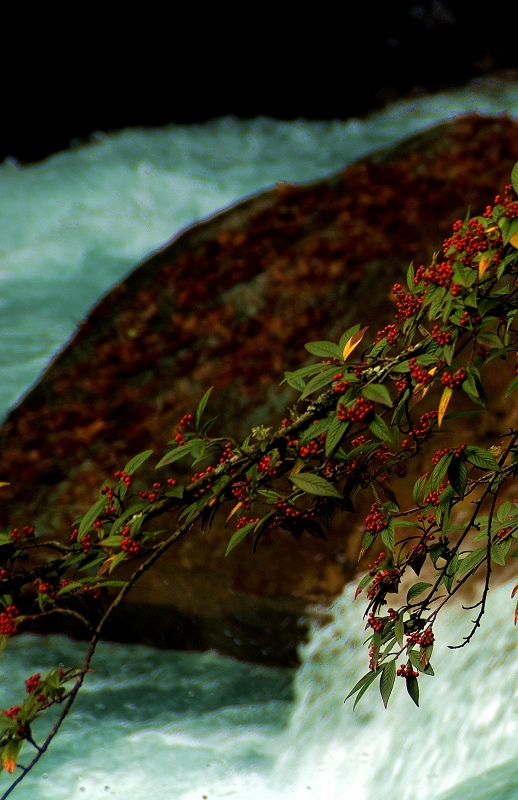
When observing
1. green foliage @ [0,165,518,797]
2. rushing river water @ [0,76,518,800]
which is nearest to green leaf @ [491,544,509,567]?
green foliage @ [0,165,518,797]

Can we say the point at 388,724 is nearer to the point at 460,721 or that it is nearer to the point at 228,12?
the point at 460,721

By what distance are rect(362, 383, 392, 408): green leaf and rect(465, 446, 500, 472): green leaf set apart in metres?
0.20

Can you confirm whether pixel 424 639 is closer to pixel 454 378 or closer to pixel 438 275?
pixel 454 378

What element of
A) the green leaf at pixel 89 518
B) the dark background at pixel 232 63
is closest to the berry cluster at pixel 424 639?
the green leaf at pixel 89 518

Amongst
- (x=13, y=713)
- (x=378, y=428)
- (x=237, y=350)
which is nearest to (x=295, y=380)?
(x=378, y=428)

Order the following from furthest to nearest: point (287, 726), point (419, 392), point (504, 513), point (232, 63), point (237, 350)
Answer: point (232, 63)
point (237, 350)
point (287, 726)
point (504, 513)
point (419, 392)

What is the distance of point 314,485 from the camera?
146 cm

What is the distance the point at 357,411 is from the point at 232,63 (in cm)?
823

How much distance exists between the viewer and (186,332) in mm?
4703

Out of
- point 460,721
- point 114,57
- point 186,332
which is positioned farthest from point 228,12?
point 460,721

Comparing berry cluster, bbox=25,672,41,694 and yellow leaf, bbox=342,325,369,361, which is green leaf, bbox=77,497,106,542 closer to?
berry cluster, bbox=25,672,41,694

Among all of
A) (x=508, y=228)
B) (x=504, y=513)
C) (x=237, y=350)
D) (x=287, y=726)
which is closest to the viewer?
(x=508, y=228)

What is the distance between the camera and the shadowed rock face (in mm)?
3471

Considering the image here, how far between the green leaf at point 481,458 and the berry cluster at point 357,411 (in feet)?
0.69
